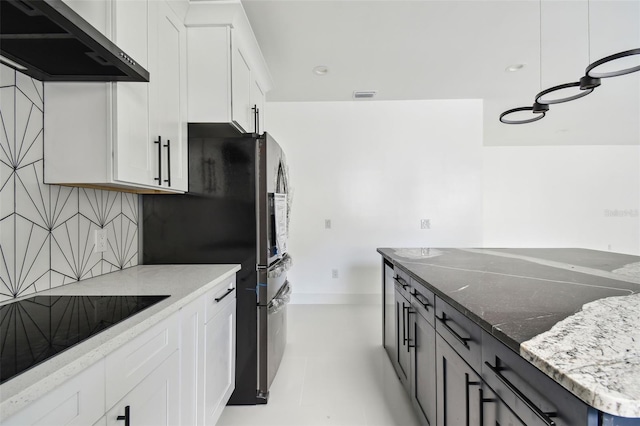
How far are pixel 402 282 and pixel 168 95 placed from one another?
1.80 metres

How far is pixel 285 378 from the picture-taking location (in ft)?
7.20

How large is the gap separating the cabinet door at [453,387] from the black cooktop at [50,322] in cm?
117

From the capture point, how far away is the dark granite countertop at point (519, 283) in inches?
34.9

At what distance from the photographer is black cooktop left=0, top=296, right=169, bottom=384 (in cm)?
71

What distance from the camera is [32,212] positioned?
1222 millimetres

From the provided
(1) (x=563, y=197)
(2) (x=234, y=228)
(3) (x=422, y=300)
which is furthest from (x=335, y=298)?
(1) (x=563, y=197)

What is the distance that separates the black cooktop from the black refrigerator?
74 centimetres

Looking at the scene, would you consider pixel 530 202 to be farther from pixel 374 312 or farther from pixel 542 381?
pixel 542 381

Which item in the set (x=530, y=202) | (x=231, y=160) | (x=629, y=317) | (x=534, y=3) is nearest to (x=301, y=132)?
(x=231, y=160)

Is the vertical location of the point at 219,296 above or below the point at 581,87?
below

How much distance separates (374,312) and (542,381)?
120 inches

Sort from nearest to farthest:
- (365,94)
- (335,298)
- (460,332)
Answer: (460,332), (365,94), (335,298)

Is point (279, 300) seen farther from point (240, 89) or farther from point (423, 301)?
point (240, 89)

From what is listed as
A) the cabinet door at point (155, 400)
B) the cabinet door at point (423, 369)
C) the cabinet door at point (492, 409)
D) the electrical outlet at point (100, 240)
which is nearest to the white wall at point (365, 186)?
the cabinet door at point (423, 369)
